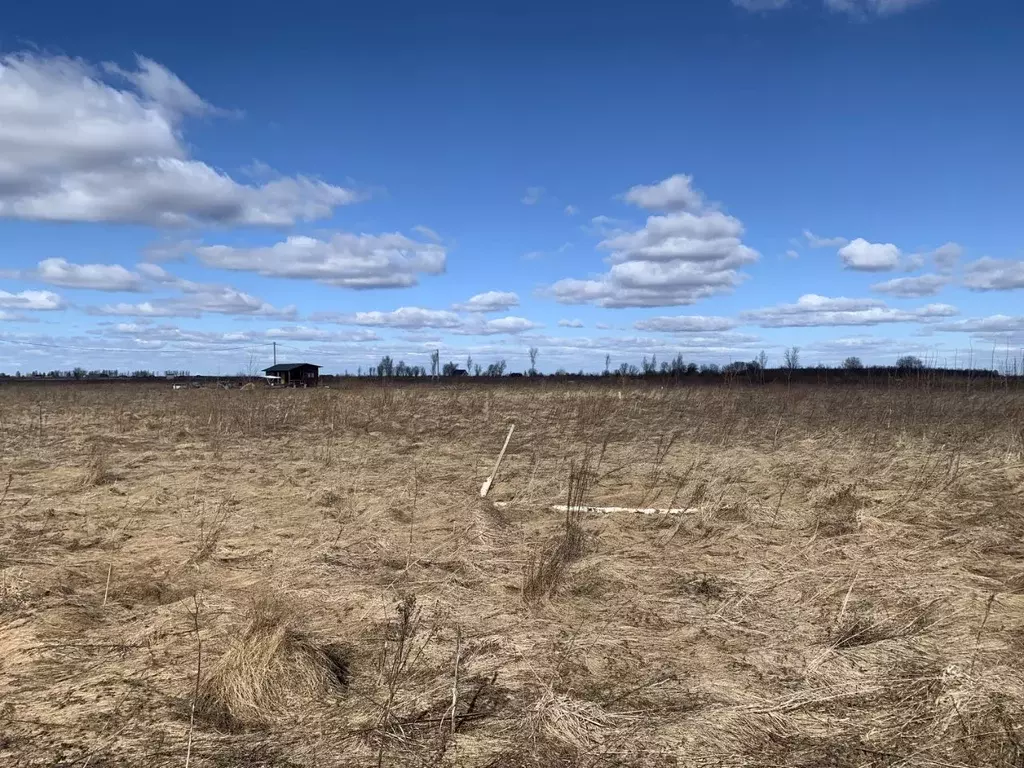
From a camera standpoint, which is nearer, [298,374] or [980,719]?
[980,719]

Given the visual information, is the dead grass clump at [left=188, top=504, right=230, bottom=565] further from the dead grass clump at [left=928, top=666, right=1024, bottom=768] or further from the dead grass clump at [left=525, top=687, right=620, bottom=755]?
the dead grass clump at [left=928, top=666, right=1024, bottom=768]

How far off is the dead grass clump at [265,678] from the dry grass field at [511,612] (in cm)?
1

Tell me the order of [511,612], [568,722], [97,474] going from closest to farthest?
[568,722], [511,612], [97,474]

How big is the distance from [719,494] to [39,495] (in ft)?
26.1

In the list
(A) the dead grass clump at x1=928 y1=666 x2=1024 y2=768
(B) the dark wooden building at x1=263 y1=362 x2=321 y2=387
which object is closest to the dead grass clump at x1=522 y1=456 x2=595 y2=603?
(A) the dead grass clump at x1=928 y1=666 x2=1024 y2=768

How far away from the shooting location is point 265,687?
3.38m

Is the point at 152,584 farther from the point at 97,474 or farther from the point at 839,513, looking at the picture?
the point at 839,513

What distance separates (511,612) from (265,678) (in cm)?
171

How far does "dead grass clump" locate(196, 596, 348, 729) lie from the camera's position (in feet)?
10.6

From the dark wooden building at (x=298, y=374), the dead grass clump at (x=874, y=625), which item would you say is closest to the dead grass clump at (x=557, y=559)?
the dead grass clump at (x=874, y=625)

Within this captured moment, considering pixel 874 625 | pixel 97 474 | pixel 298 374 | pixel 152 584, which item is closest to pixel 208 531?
pixel 152 584

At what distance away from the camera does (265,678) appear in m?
3.42

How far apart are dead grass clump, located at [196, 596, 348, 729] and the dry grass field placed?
1cm

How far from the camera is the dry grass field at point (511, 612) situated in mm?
3049
